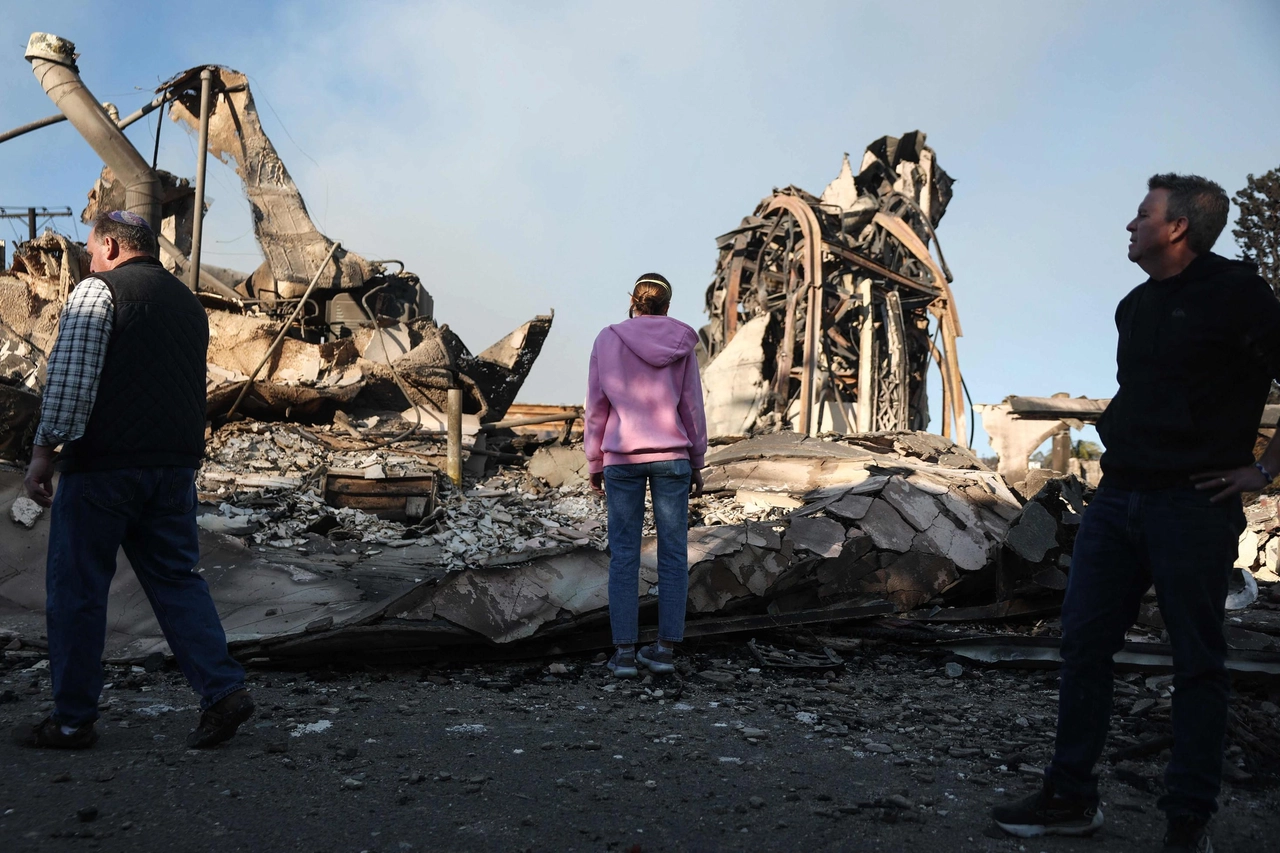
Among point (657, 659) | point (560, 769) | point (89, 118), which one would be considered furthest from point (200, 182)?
point (560, 769)

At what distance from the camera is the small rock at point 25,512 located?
4660 millimetres

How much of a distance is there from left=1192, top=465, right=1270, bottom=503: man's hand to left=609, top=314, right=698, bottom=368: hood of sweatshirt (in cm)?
239

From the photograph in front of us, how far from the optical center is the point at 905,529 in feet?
19.2

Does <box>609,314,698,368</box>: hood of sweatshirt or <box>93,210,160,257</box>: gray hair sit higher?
<box>93,210,160,257</box>: gray hair

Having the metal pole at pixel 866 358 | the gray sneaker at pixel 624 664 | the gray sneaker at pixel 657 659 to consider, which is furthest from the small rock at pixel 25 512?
the metal pole at pixel 866 358

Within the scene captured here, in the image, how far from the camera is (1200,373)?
85.6 inches

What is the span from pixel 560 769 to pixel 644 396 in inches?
74.3

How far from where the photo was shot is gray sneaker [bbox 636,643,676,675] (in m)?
3.99

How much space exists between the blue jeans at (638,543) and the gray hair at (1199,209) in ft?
7.59

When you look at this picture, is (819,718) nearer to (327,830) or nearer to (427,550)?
(327,830)

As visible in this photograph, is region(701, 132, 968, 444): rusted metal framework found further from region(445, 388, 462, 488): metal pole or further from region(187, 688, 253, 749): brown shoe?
region(187, 688, 253, 749): brown shoe

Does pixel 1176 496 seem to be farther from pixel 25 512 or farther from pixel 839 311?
pixel 839 311

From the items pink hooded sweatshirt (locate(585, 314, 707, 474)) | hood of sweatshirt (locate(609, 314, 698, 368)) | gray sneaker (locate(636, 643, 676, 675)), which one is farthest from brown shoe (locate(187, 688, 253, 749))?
hood of sweatshirt (locate(609, 314, 698, 368))

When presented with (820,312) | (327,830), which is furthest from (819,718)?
(820,312)
